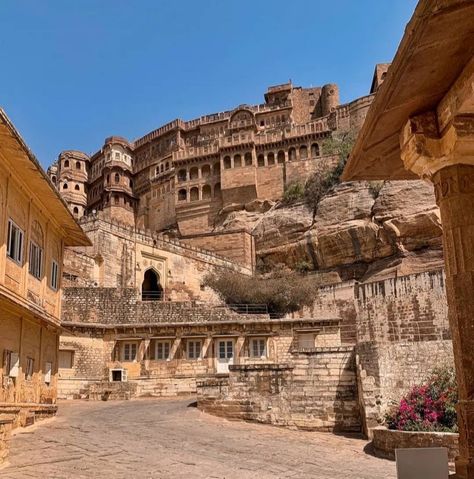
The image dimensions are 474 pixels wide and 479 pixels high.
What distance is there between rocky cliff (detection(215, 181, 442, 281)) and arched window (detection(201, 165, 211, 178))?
12.3 m

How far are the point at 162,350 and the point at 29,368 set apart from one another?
991 cm

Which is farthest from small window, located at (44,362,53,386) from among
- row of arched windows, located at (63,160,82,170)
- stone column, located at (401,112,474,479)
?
row of arched windows, located at (63,160,82,170)

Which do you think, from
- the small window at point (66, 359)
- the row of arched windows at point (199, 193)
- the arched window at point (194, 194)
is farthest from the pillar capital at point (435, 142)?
the arched window at point (194, 194)

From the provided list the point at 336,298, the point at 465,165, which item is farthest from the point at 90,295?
the point at 465,165

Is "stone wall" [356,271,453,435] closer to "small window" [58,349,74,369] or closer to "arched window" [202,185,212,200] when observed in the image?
"small window" [58,349,74,369]

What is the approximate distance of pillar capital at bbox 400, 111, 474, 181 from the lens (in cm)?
437

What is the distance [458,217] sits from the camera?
4.52m

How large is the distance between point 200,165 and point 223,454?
44091 millimetres

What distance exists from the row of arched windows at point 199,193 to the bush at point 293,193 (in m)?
8.04

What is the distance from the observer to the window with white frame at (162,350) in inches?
939

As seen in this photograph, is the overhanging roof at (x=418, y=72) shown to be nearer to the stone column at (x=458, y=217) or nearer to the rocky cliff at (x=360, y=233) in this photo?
the stone column at (x=458, y=217)

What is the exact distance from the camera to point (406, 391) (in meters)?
15.1

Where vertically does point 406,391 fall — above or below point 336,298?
below

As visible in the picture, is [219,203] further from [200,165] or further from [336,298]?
[336,298]
